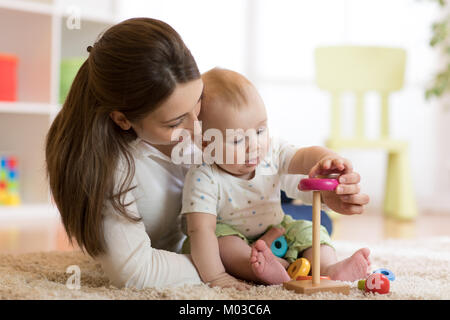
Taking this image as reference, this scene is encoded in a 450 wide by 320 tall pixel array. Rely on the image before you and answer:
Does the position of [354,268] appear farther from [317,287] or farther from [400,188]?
[400,188]

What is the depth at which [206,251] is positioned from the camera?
98cm

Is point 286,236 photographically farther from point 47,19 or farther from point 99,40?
point 47,19

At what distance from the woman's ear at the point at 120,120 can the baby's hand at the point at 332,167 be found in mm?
317

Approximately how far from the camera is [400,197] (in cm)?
251

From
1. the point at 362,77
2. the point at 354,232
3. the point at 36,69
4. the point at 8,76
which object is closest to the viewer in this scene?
the point at 354,232

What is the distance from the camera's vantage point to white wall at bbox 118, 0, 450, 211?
2.90 meters

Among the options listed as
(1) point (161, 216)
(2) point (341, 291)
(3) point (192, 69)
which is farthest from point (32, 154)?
(2) point (341, 291)

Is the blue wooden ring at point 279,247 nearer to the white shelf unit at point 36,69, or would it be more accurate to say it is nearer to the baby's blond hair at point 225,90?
the baby's blond hair at point 225,90

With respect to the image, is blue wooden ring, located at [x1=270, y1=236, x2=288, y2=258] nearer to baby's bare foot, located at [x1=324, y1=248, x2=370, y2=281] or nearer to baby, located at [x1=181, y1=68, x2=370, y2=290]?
baby, located at [x1=181, y1=68, x2=370, y2=290]

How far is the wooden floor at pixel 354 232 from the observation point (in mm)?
1630

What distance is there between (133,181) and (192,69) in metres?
0.23

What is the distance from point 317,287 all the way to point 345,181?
0.16 metres

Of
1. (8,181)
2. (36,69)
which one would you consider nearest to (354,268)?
(8,181)
